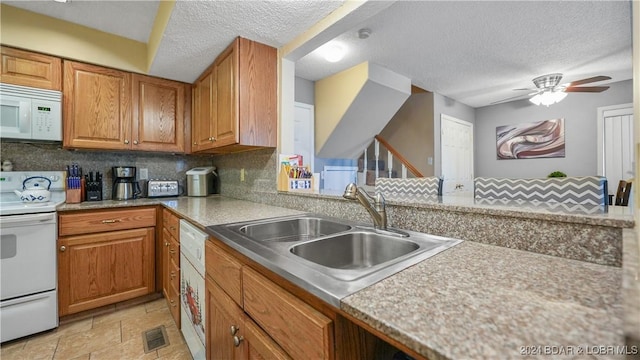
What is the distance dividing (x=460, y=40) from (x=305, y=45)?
1.71 meters

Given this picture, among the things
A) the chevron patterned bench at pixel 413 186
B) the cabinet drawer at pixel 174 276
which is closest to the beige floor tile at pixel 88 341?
the cabinet drawer at pixel 174 276

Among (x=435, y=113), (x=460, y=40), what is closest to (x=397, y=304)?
(x=460, y=40)

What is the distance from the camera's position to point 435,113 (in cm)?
430

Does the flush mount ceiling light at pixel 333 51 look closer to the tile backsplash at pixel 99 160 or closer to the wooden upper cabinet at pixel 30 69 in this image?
the tile backsplash at pixel 99 160

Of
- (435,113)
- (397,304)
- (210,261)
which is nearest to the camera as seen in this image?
(397,304)

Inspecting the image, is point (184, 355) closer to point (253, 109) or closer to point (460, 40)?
point (253, 109)

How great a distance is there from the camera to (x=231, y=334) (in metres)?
0.99

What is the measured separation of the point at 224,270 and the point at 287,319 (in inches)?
18.5

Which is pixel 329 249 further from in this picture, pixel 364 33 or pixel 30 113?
pixel 30 113

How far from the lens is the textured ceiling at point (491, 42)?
216cm

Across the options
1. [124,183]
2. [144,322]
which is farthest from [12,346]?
[124,183]

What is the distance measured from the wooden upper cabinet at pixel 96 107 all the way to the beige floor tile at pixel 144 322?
1424mm

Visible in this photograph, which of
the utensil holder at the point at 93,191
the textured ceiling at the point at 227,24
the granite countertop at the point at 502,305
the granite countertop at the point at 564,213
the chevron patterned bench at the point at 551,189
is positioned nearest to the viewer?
the granite countertop at the point at 502,305

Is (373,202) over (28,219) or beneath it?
over
